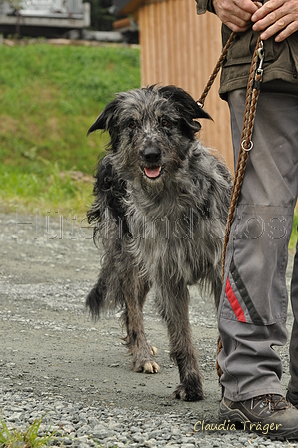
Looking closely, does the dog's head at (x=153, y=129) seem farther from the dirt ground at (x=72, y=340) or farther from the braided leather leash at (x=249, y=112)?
the dirt ground at (x=72, y=340)

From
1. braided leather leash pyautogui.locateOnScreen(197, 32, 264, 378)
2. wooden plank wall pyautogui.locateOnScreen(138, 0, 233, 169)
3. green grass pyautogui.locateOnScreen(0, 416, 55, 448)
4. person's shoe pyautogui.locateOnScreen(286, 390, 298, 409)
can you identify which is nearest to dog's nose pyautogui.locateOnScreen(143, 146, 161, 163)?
braided leather leash pyautogui.locateOnScreen(197, 32, 264, 378)

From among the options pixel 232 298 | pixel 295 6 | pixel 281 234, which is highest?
pixel 295 6

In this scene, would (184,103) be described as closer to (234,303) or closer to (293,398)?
(234,303)

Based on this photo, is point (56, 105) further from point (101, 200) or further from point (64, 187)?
point (101, 200)

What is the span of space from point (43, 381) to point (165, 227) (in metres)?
1.08

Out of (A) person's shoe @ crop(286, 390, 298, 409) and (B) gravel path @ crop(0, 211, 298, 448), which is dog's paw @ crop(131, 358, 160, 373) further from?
(A) person's shoe @ crop(286, 390, 298, 409)

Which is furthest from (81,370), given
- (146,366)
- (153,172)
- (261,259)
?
(261,259)

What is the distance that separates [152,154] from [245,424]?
1.69 metres

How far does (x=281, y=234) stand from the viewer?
268 centimetres

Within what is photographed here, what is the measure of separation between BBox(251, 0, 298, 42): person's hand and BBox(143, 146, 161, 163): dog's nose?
3.88ft

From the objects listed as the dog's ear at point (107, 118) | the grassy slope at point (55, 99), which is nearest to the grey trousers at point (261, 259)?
the dog's ear at point (107, 118)

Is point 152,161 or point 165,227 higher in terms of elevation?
point 152,161

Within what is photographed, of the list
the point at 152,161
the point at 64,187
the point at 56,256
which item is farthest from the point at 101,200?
the point at 64,187

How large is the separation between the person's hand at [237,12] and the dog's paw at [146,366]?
225 centimetres
